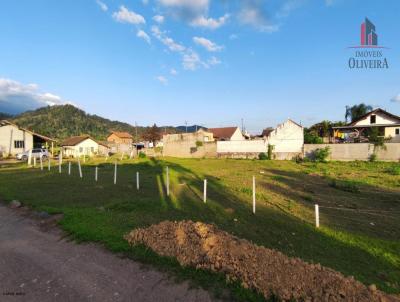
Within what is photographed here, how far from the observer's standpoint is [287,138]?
34.0 meters

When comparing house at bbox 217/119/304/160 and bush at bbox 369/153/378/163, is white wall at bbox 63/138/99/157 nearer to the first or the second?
house at bbox 217/119/304/160

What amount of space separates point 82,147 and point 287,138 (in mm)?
41018

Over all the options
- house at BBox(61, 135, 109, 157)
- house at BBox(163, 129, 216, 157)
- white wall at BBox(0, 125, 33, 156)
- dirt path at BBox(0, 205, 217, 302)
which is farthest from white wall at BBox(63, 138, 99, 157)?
dirt path at BBox(0, 205, 217, 302)

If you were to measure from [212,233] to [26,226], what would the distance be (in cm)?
578

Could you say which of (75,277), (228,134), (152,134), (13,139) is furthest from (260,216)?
(152,134)

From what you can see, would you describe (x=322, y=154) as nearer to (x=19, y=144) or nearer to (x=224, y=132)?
(x=224, y=132)

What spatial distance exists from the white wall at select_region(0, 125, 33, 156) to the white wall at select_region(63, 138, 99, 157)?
933cm

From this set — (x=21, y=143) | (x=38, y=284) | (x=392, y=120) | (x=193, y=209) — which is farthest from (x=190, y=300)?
(x=21, y=143)

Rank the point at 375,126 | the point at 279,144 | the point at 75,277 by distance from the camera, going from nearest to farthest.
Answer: the point at 75,277 → the point at 279,144 → the point at 375,126

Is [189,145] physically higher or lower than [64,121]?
lower

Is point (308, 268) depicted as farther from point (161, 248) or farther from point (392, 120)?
point (392, 120)

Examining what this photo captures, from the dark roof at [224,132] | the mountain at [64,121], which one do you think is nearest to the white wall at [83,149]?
the dark roof at [224,132]

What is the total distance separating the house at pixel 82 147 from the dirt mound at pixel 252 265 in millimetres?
49794

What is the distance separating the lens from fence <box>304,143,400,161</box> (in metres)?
27.5
